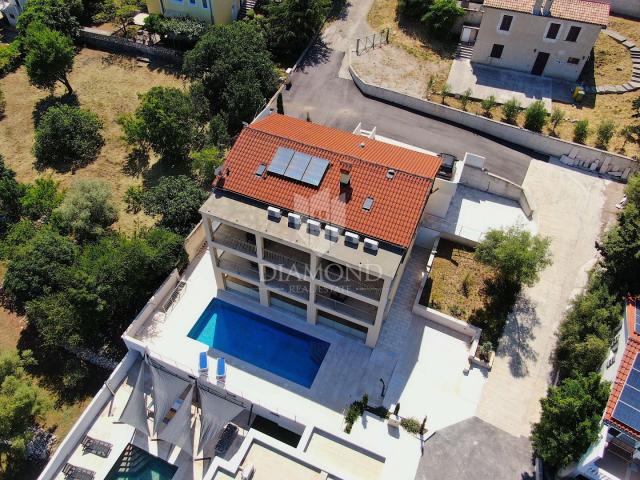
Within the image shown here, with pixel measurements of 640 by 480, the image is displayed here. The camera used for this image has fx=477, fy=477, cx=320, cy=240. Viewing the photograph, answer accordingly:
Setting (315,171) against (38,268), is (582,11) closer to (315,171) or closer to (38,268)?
(315,171)

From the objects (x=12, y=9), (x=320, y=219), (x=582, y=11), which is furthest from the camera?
(x=12, y=9)

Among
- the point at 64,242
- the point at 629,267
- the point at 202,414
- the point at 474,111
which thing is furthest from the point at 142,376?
the point at 474,111

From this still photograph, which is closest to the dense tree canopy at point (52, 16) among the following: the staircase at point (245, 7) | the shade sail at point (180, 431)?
the staircase at point (245, 7)

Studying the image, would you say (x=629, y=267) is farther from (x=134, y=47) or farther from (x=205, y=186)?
(x=134, y=47)

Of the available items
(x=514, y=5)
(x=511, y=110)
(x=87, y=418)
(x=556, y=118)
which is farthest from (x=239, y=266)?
(x=514, y=5)

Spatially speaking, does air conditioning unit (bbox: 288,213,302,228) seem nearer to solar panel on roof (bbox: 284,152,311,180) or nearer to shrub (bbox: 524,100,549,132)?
solar panel on roof (bbox: 284,152,311,180)

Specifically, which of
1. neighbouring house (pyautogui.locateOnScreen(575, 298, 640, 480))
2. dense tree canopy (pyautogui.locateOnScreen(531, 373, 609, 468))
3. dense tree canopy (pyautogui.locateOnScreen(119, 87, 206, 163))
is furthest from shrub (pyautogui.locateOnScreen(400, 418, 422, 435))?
dense tree canopy (pyautogui.locateOnScreen(119, 87, 206, 163))
